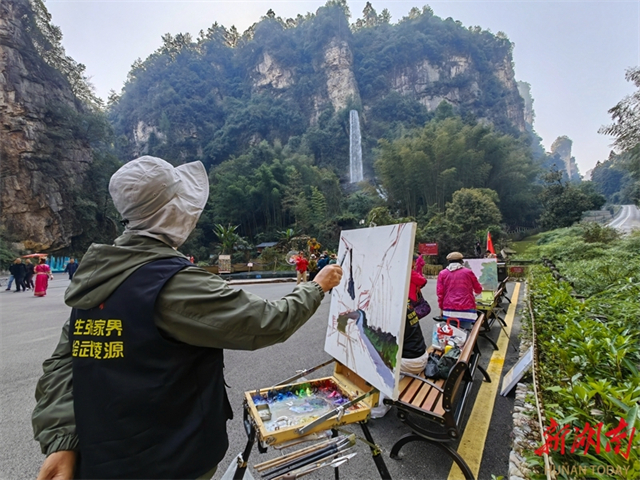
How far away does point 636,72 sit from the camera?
1241cm

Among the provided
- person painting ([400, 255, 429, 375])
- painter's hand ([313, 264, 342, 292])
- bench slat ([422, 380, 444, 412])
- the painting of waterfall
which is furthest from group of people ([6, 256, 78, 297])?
painter's hand ([313, 264, 342, 292])

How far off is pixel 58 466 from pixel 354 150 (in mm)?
51358

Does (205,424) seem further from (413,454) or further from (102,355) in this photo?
(413,454)

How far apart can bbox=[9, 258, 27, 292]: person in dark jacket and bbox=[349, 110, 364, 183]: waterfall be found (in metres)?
40.4

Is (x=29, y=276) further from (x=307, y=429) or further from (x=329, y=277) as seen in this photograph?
(x=329, y=277)

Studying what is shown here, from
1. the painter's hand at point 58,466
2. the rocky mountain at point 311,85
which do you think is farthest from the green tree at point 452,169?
the painter's hand at point 58,466

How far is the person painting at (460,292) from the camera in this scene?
3947mm

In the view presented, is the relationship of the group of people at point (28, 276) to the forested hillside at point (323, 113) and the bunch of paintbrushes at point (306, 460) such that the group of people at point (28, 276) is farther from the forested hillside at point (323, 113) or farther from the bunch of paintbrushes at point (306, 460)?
the forested hillside at point (323, 113)

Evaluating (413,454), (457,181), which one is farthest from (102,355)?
(457,181)

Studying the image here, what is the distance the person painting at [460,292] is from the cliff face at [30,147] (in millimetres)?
28548

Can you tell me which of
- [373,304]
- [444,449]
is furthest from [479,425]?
[373,304]

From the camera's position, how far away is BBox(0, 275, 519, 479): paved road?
81.0 inches

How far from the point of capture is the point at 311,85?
6050 centimetres

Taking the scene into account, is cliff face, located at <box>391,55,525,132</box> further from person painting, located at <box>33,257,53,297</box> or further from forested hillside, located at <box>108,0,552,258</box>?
person painting, located at <box>33,257,53,297</box>
